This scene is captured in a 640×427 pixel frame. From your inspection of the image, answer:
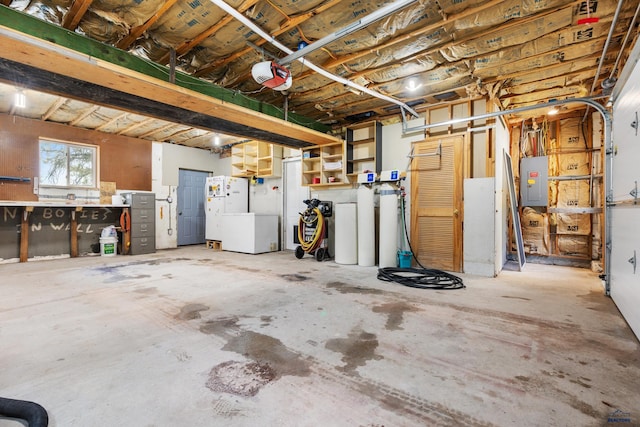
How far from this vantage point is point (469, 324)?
8.14ft

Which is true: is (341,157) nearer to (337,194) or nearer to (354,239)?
(337,194)

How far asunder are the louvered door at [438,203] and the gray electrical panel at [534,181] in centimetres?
208

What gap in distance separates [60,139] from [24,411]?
6747mm

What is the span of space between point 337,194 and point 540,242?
4.21 m

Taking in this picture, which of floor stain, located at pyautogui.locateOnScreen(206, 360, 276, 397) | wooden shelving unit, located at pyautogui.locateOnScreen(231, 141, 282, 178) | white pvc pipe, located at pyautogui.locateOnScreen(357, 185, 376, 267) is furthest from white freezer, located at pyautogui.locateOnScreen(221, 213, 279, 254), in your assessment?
floor stain, located at pyautogui.locateOnScreen(206, 360, 276, 397)

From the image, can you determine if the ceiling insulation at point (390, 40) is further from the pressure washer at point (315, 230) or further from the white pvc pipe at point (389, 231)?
the pressure washer at point (315, 230)

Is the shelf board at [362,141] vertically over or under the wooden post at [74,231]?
over

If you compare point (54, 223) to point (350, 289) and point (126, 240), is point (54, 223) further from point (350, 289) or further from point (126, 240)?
point (350, 289)

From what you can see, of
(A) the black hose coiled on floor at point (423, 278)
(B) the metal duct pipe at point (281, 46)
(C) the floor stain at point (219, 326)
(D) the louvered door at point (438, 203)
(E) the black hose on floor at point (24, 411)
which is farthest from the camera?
(D) the louvered door at point (438, 203)

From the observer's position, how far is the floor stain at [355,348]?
184 centimetres

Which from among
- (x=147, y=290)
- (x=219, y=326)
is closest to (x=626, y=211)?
(x=219, y=326)

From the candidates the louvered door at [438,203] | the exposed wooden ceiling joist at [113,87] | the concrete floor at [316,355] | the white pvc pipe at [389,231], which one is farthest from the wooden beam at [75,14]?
the louvered door at [438,203]

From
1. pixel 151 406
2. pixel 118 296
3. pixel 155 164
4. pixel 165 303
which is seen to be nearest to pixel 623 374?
pixel 151 406

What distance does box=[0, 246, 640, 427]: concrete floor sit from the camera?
1.40 meters
